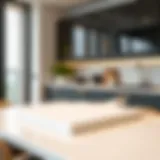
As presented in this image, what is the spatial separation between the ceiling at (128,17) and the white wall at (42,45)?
2.54 ft

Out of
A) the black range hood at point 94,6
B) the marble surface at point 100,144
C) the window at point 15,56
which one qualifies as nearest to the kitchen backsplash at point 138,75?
the black range hood at point 94,6

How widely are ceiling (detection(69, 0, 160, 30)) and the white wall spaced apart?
776 mm

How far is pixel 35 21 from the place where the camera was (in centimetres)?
413

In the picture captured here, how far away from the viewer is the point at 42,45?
4.09 metres

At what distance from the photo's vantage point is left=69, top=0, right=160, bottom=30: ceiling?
289 centimetres

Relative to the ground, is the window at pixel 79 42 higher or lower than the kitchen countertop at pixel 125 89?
higher

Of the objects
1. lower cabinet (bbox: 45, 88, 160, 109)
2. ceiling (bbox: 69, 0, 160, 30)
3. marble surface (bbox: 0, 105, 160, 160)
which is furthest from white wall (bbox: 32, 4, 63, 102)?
marble surface (bbox: 0, 105, 160, 160)

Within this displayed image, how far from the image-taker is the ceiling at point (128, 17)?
9.47 feet

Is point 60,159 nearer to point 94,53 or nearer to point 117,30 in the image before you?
point 117,30

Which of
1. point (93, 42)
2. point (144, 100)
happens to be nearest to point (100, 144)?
point (144, 100)

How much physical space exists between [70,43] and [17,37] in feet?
3.23

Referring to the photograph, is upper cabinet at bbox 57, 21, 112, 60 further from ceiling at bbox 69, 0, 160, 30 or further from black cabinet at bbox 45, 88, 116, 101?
black cabinet at bbox 45, 88, 116, 101

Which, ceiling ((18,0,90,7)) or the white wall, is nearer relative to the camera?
ceiling ((18,0,90,7))

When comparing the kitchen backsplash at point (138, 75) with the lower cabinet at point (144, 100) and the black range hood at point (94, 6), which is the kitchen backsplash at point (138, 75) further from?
the black range hood at point (94, 6)
